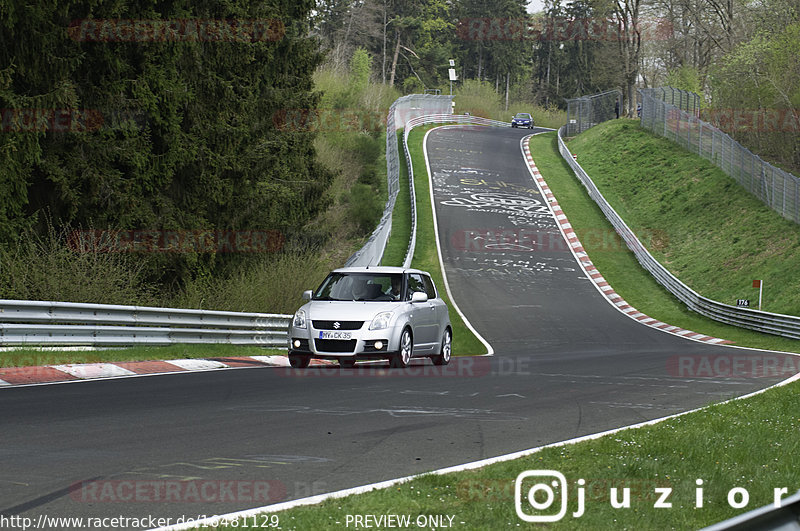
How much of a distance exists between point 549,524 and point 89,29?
61.9ft

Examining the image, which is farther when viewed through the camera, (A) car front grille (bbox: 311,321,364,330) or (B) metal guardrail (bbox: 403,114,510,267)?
(B) metal guardrail (bbox: 403,114,510,267)

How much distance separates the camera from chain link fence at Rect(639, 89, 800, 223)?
42.4m

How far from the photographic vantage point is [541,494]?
6.55 metres

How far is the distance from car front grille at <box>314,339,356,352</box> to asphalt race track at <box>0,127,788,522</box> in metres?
0.41

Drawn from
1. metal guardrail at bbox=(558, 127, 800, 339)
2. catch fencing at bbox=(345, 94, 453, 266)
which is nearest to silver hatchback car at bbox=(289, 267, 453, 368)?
catch fencing at bbox=(345, 94, 453, 266)

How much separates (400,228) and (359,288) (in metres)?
31.0

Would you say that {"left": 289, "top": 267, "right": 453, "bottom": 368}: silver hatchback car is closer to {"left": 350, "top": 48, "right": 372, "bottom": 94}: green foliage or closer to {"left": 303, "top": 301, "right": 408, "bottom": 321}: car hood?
{"left": 303, "top": 301, "right": 408, "bottom": 321}: car hood

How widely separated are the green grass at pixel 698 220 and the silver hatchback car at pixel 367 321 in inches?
799

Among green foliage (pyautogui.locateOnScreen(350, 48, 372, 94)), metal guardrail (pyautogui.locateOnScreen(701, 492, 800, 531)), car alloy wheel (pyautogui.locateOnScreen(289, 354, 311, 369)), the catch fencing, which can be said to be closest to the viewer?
metal guardrail (pyautogui.locateOnScreen(701, 492, 800, 531))

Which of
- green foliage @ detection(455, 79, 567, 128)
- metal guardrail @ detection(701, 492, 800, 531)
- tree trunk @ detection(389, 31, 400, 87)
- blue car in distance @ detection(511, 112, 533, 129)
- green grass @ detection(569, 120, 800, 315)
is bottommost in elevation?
green grass @ detection(569, 120, 800, 315)

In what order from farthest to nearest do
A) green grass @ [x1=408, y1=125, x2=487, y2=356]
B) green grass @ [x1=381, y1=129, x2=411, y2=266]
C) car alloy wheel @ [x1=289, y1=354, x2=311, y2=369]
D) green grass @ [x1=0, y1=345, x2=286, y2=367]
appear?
green grass @ [x1=381, y1=129, x2=411, y2=266] → green grass @ [x1=408, y1=125, x2=487, y2=356] → car alloy wheel @ [x1=289, y1=354, x2=311, y2=369] → green grass @ [x1=0, y1=345, x2=286, y2=367]

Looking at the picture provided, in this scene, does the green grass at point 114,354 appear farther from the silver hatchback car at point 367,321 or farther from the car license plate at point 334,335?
the car license plate at point 334,335

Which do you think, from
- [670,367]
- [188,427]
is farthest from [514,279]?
[188,427]

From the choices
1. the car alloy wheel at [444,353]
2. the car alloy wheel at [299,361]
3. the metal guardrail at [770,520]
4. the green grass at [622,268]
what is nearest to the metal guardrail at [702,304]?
the green grass at [622,268]
